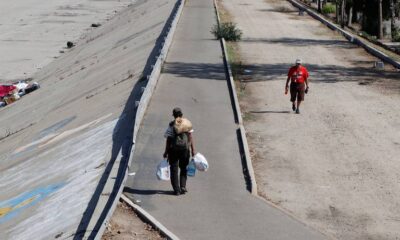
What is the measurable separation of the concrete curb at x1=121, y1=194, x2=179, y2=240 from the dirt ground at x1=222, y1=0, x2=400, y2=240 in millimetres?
2620

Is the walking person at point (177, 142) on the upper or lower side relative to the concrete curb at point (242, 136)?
upper

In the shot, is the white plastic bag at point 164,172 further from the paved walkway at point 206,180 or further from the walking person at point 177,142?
the paved walkway at point 206,180

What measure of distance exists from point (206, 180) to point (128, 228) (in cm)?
307

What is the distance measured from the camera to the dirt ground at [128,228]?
12.5 meters

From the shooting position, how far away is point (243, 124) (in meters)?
21.2

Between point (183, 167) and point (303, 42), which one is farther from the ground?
point (183, 167)

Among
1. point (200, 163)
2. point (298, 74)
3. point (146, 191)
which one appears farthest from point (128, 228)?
point (298, 74)

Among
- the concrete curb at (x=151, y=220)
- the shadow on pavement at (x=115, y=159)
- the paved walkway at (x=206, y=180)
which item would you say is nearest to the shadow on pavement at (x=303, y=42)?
the paved walkway at (x=206, y=180)

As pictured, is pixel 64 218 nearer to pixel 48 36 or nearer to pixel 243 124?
pixel 243 124

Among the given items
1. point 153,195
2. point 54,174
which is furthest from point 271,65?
point 153,195

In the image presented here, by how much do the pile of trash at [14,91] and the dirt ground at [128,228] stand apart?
92.6ft

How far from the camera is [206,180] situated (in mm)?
15617

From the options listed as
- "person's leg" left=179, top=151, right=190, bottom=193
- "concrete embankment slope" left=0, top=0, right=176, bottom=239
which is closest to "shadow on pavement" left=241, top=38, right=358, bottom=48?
"concrete embankment slope" left=0, top=0, right=176, bottom=239

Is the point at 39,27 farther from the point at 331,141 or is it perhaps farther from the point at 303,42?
the point at 331,141
